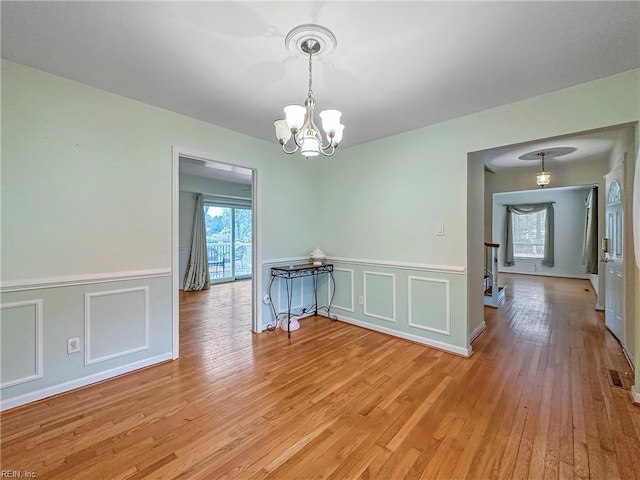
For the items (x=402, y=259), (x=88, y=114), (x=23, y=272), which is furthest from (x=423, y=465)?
(x=88, y=114)

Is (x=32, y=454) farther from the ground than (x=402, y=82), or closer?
closer

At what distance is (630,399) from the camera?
6.90 ft

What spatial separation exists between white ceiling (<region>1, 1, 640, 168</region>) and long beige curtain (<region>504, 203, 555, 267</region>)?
24.4ft

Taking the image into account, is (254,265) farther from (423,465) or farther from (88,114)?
(423,465)

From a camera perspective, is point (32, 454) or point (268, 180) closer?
point (32, 454)

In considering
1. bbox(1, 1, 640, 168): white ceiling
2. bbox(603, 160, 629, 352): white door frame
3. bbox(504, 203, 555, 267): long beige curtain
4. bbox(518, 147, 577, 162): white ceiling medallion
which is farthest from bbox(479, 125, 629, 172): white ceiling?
bbox(504, 203, 555, 267): long beige curtain

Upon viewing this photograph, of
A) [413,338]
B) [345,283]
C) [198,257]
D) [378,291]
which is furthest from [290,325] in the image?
[198,257]

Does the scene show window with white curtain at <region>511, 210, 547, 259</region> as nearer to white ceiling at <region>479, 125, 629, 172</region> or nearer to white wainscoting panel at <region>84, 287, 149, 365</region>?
white ceiling at <region>479, 125, 629, 172</region>

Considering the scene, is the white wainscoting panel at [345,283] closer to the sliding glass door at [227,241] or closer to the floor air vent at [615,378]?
the floor air vent at [615,378]

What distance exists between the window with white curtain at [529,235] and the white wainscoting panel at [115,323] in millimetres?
10095

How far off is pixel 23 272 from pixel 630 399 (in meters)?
4.67

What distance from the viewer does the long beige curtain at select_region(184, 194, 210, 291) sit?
21.1 ft

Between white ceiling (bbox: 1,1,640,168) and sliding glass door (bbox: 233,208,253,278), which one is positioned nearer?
white ceiling (bbox: 1,1,640,168)

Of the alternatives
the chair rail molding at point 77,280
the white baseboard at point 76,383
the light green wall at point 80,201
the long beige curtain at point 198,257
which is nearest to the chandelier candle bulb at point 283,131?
the light green wall at point 80,201
